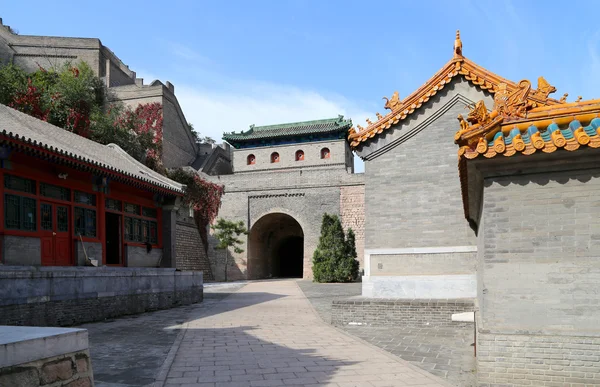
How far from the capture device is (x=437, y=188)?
1029cm

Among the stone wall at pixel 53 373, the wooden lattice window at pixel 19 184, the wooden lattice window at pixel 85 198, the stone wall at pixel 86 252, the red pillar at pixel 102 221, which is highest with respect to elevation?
the wooden lattice window at pixel 19 184

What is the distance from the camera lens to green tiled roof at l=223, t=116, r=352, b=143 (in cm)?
3459

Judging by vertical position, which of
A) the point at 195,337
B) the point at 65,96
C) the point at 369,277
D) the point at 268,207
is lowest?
the point at 195,337

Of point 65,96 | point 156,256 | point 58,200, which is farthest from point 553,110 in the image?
point 65,96

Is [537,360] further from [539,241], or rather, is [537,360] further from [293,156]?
[293,156]

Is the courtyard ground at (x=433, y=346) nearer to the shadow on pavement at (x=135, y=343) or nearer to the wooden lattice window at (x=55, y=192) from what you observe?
the shadow on pavement at (x=135, y=343)

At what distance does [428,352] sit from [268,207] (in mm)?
22138

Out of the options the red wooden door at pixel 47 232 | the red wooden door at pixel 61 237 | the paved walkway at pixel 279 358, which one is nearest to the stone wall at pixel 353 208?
the paved walkway at pixel 279 358

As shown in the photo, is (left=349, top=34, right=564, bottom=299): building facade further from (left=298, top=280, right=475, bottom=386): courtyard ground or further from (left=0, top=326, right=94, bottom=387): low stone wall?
(left=0, top=326, right=94, bottom=387): low stone wall

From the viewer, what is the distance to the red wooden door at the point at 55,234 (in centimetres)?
1059

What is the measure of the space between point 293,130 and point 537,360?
3208cm

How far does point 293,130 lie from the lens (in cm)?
3581

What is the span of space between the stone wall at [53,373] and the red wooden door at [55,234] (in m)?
7.86

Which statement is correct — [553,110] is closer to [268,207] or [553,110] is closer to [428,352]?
[428,352]
